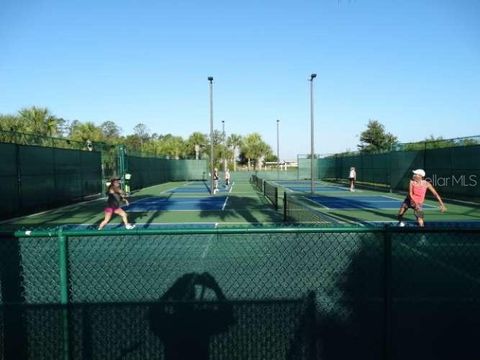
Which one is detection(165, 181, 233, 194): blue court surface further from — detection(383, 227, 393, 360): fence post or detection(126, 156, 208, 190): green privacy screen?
detection(383, 227, 393, 360): fence post

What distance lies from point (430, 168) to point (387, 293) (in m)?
21.8

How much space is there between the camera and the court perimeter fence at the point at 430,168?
64.2ft

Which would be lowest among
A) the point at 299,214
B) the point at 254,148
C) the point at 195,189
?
the point at 195,189

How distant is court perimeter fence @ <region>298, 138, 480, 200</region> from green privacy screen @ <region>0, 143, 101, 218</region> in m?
18.3

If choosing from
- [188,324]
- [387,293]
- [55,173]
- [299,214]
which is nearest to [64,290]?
[188,324]

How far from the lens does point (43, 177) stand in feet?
62.2

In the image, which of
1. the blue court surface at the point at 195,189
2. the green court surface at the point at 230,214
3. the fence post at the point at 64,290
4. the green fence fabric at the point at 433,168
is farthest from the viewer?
the blue court surface at the point at 195,189

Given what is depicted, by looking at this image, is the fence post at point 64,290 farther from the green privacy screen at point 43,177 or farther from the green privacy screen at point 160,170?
the green privacy screen at point 160,170

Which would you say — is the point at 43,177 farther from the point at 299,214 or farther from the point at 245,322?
the point at 245,322

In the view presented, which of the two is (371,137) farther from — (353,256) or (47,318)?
(47,318)

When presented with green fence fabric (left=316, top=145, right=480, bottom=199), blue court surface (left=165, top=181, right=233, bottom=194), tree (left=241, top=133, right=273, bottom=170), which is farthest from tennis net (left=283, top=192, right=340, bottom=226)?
tree (left=241, top=133, right=273, bottom=170)

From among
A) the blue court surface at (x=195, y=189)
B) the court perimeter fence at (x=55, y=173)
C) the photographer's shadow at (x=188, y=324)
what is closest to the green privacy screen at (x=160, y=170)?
the court perimeter fence at (x=55, y=173)

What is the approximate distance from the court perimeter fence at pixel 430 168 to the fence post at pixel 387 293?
1790cm

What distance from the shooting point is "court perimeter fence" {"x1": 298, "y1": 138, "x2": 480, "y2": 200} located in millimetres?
19562
